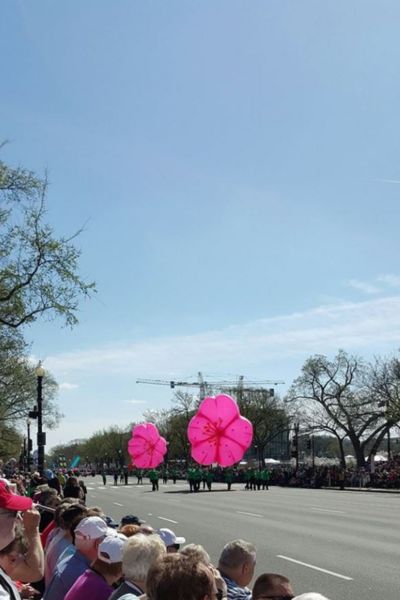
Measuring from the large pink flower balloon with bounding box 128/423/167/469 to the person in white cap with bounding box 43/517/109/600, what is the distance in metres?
11.5

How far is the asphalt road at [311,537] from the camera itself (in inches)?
459

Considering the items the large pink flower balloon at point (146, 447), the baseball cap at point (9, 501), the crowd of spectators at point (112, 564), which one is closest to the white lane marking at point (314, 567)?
the large pink flower balloon at point (146, 447)

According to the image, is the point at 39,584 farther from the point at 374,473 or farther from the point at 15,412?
the point at 15,412

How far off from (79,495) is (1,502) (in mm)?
7494

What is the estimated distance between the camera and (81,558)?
230 inches

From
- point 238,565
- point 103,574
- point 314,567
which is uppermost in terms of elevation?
point 103,574

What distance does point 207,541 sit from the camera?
57.3ft

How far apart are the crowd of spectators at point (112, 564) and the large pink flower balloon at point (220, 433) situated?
609 centimetres

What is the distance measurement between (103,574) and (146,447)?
42.0 feet

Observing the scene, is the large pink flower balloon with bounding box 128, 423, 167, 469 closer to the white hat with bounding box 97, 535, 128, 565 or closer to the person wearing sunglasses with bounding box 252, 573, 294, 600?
the white hat with bounding box 97, 535, 128, 565

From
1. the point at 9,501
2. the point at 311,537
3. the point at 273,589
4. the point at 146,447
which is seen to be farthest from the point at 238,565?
the point at 311,537

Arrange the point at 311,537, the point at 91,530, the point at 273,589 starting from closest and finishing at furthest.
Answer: the point at 273,589 < the point at 91,530 < the point at 311,537

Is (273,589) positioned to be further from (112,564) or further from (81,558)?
(81,558)

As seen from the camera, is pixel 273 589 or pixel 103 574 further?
pixel 103 574
